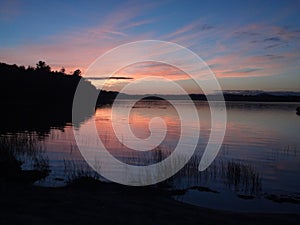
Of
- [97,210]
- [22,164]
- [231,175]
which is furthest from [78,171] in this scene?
[231,175]

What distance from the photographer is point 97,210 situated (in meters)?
9.80

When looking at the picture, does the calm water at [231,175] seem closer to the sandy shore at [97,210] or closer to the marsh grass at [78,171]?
the marsh grass at [78,171]

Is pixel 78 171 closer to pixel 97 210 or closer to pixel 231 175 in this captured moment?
pixel 97 210

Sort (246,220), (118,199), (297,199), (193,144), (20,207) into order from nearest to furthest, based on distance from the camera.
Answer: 1. (20,207)
2. (246,220)
3. (118,199)
4. (297,199)
5. (193,144)

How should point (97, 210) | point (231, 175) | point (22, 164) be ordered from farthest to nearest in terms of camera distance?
point (22, 164), point (231, 175), point (97, 210)

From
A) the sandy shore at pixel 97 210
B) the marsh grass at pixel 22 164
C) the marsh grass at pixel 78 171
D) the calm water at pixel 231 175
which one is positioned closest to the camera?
the sandy shore at pixel 97 210

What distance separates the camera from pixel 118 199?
11.3 metres

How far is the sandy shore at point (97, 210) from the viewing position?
345 inches

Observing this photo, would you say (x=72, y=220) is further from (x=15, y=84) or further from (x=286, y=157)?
(x=15, y=84)

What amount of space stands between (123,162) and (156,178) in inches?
240

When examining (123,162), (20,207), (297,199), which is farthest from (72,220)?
(123,162)

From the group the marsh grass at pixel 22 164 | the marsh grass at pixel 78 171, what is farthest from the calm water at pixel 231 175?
the marsh grass at pixel 22 164

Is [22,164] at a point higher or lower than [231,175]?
higher

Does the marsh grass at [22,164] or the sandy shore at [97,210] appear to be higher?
the sandy shore at [97,210]
